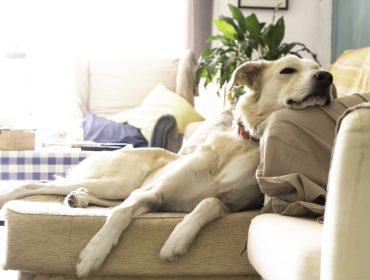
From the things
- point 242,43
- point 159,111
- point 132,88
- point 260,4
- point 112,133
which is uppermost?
point 260,4

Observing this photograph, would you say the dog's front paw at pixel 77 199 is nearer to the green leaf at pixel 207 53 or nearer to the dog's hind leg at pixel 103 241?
the dog's hind leg at pixel 103 241

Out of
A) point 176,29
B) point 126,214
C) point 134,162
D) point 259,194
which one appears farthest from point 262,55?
point 126,214

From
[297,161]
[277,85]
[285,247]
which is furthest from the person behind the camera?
[277,85]

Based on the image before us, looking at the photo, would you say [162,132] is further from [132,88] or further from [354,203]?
[354,203]

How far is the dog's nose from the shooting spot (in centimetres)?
191

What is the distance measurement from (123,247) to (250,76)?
32.0 inches

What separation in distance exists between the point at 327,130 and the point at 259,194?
1.25ft

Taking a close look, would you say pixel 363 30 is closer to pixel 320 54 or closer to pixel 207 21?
pixel 320 54

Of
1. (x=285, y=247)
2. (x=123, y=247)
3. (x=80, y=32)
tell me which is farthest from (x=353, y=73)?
(x=80, y=32)

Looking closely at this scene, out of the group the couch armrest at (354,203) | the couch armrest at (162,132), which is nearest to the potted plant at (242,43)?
the couch armrest at (162,132)

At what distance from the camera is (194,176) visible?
2.03 metres

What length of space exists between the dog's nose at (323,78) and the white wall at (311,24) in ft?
10.6

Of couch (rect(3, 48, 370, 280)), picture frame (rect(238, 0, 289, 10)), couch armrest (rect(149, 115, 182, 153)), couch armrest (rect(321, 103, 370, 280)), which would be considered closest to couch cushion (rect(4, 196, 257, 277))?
couch (rect(3, 48, 370, 280))

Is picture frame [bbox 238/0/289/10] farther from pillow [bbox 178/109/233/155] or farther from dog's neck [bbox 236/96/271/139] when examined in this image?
dog's neck [bbox 236/96/271/139]
